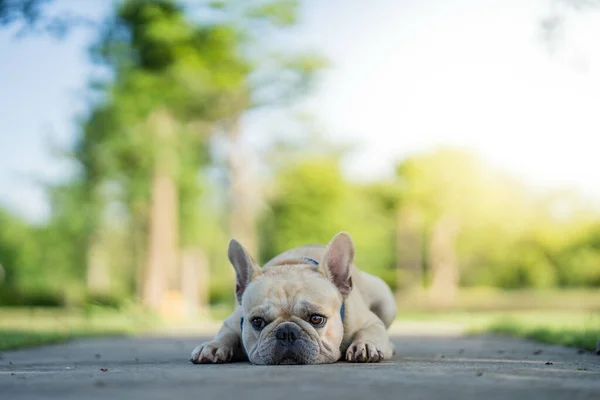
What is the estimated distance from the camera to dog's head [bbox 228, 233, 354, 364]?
4.93m

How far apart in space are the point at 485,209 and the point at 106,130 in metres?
36.6

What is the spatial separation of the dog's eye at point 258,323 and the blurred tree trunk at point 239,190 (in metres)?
21.8

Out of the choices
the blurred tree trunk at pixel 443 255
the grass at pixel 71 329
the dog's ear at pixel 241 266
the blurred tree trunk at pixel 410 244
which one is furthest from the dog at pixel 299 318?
the blurred tree trunk at pixel 410 244

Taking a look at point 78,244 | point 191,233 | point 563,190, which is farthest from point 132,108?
point 563,190

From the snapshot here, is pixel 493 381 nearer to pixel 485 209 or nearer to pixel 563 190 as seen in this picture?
pixel 485 209

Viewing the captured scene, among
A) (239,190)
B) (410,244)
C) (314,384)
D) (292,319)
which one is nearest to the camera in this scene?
(314,384)

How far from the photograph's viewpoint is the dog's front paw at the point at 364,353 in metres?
5.19

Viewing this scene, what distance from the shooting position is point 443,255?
57.2 metres

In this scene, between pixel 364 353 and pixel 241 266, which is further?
pixel 241 266

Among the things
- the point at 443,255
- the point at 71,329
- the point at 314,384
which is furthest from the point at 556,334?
the point at 443,255

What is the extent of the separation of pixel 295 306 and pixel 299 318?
0.08 m

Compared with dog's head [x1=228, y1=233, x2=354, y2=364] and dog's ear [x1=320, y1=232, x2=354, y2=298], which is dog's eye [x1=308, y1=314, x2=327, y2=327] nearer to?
dog's head [x1=228, y1=233, x2=354, y2=364]

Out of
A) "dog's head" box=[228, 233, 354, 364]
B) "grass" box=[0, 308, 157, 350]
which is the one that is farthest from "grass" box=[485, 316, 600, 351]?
"grass" box=[0, 308, 157, 350]

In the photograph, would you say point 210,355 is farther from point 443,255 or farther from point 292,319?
point 443,255
